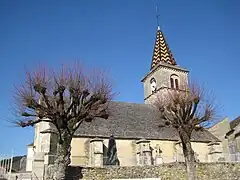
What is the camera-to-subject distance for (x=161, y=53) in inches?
1538

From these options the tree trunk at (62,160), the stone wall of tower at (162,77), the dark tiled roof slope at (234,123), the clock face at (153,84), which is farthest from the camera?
the clock face at (153,84)

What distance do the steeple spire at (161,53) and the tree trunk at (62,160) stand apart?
27067 millimetres

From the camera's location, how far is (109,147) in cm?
2156

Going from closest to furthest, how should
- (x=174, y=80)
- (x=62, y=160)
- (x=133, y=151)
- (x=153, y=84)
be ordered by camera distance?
1. (x=62, y=160)
2. (x=133, y=151)
3. (x=174, y=80)
4. (x=153, y=84)

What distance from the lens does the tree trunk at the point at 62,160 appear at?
12483 mm

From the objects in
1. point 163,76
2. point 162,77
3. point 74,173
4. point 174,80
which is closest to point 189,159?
point 74,173

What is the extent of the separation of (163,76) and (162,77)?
9.2 inches

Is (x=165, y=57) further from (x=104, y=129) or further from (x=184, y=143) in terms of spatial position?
(x=184, y=143)

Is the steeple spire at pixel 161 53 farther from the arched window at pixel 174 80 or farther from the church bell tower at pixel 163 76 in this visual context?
the arched window at pixel 174 80

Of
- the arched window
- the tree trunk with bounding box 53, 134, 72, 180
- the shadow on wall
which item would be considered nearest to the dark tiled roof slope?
the arched window

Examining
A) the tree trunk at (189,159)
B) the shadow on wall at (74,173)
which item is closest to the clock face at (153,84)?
the tree trunk at (189,159)

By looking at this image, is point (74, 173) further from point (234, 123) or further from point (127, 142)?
point (234, 123)

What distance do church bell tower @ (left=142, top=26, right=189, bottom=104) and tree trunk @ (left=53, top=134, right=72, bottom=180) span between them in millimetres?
20829

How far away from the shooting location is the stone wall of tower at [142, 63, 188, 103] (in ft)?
110
